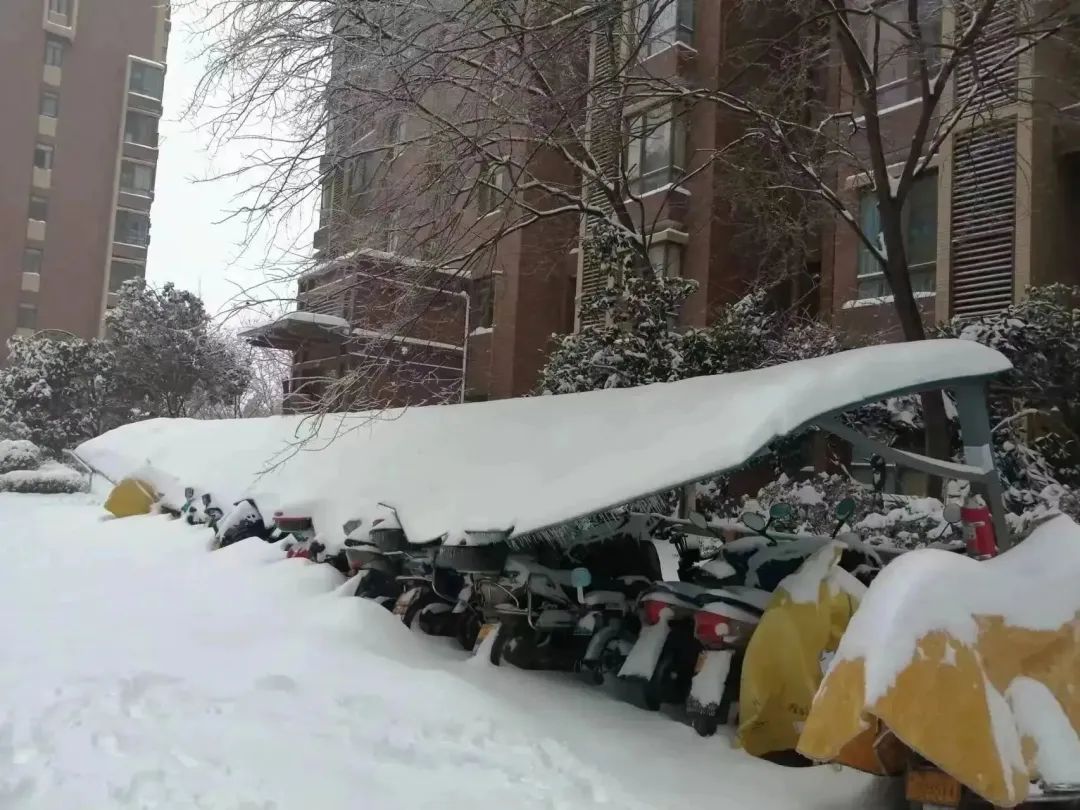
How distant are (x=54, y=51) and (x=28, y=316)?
12295 millimetres

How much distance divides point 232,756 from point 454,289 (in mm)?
7270

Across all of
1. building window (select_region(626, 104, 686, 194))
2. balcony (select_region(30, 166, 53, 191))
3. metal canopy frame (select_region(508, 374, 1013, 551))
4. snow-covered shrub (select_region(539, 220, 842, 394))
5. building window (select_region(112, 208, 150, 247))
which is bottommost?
metal canopy frame (select_region(508, 374, 1013, 551))

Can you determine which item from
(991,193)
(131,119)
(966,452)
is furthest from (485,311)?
(131,119)

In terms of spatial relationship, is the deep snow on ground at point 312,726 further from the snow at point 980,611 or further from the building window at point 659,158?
the building window at point 659,158

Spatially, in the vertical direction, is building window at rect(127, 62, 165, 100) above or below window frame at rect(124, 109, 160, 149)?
above

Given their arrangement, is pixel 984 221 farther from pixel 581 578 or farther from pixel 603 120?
pixel 581 578

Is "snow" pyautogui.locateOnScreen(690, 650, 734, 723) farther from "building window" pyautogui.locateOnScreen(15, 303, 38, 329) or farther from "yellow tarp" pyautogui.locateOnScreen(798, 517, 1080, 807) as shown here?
"building window" pyautogui.locateOnScreen(15, 303, 38, 329)

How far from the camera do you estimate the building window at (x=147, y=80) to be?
151 ft

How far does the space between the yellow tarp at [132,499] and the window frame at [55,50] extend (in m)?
37.0

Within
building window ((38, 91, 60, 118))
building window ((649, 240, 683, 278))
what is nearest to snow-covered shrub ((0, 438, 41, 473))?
building window ((649, 240, 683, 278))

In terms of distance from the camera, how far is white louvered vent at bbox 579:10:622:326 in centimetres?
935

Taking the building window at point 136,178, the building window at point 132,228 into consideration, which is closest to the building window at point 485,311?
the building window at point 132,228

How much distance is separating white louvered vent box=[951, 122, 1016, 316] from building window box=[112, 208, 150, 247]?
40.5 metres

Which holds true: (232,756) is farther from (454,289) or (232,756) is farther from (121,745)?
(454,289)
